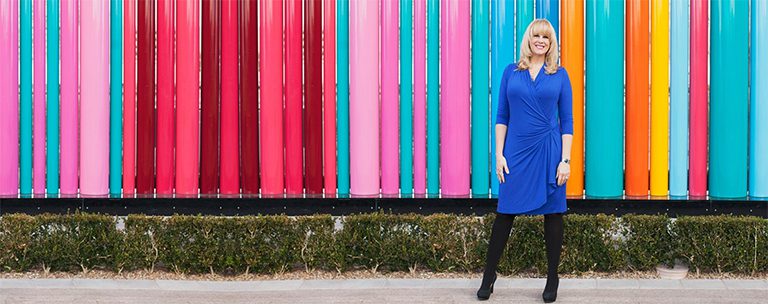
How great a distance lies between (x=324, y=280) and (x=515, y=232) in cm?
125

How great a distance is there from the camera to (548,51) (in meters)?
5.33

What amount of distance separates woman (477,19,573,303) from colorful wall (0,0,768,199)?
242cm

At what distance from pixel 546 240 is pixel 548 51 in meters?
1.07

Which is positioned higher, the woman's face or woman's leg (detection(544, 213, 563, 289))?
the woman's face

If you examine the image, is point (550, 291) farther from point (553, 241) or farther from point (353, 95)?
point (353, 95)

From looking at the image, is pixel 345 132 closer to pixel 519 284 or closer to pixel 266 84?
pixel 266 84

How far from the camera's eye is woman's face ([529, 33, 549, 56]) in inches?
208

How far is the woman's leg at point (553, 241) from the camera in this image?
542 centimetres

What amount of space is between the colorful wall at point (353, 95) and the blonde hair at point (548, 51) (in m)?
2.43

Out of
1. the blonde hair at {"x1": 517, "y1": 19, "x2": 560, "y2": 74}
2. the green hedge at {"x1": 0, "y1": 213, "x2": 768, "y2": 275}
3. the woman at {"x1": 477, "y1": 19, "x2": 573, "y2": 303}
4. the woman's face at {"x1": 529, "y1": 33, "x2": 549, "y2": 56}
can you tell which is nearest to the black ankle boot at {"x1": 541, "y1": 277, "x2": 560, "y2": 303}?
the woman at {"x1": 477, "y1": 19, "x2": 573, "y2": 303}

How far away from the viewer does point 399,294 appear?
5613 millimetres

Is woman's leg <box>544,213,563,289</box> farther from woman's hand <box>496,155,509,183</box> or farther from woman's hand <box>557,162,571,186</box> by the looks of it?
woman's hand <box>496,155,509,183</box>

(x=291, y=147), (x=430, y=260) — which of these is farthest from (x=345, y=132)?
(x=430, y=260)

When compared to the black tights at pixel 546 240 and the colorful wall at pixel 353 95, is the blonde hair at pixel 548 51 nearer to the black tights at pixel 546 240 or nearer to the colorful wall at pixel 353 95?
the black tights at pixel 546 240
